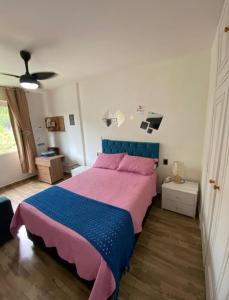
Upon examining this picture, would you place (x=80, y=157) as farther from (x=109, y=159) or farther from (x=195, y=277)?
(x=195, y=277)

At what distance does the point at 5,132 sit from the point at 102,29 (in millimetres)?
3502

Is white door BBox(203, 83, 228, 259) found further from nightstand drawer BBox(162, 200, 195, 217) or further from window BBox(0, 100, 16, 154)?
window BBox(0, 100, 16, 154)

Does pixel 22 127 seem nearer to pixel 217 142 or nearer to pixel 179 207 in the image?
pixel 179 207

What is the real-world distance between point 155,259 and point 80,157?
291 centimetres

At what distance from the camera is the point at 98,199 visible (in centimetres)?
185

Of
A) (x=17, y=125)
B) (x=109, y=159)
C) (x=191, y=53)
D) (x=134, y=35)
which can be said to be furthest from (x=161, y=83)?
(x=17, y=125)

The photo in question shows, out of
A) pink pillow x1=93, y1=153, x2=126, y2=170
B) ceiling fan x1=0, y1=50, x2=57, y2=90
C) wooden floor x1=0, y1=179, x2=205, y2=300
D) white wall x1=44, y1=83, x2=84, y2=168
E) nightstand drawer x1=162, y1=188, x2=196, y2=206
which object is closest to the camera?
wooden floor x1=0, y1=179, x2=205, y2=300

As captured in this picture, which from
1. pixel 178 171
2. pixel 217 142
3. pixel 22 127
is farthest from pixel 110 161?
pixel 22 127

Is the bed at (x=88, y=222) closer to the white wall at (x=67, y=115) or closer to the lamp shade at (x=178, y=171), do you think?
the lamp shade at (x=178, y=171)

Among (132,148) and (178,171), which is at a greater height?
(132,148)

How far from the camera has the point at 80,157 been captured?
13.0 ft

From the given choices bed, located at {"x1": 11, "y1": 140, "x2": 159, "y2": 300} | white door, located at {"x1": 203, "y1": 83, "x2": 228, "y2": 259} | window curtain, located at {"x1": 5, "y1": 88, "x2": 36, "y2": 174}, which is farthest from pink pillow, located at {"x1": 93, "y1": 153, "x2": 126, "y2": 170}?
window curtain, located at {"x1": 5, "y1": 88, "x2": 36, "y2": 174}

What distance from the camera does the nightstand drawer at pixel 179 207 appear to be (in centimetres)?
224

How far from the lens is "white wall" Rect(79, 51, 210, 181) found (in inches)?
90.0
